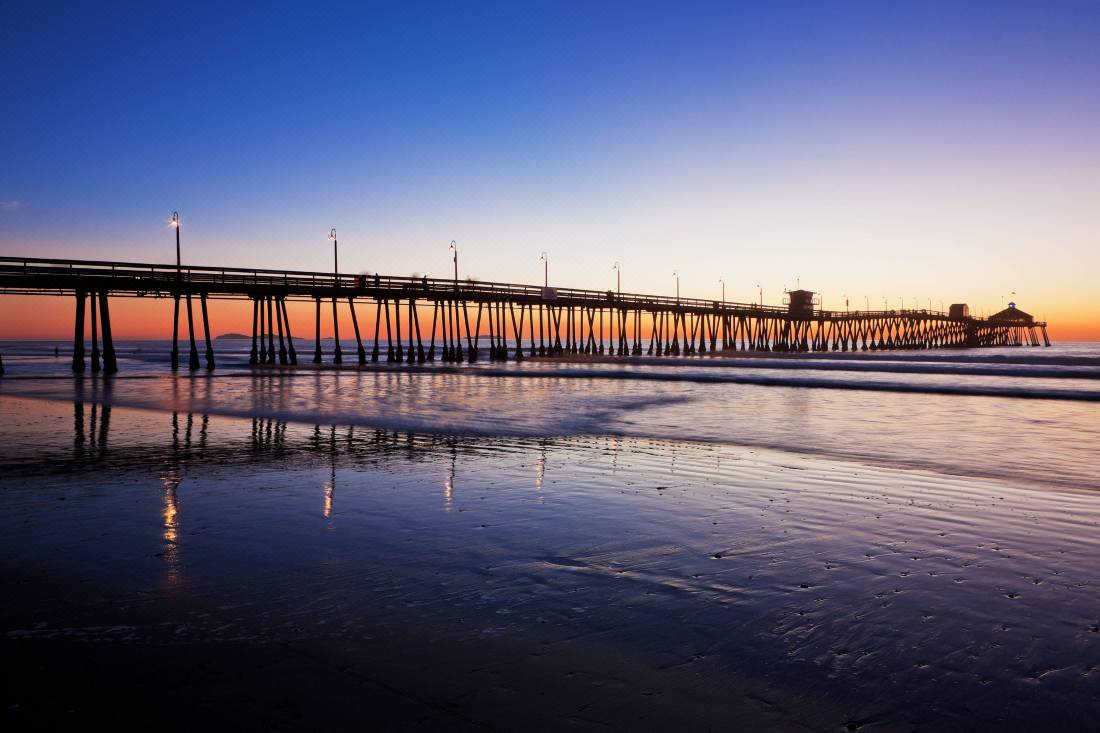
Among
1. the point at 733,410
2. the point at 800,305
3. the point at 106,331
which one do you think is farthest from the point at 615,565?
the point at 800,305

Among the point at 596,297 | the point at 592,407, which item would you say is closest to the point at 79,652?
the point at 592,407

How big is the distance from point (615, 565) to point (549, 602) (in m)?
0.89

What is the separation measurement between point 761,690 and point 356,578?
2623 millimetres

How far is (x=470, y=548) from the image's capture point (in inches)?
207

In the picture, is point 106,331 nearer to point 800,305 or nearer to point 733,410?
point 733,410

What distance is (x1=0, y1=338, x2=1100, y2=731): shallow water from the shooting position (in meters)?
3.13

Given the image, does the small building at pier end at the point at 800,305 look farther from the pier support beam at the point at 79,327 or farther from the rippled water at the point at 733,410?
the pier support beam at the point at 79,327

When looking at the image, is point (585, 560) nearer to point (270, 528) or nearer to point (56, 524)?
point (270, 528)

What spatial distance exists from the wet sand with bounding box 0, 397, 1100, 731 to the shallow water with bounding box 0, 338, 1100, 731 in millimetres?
24

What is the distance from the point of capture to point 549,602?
4113 mm

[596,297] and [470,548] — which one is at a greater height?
[596,297]

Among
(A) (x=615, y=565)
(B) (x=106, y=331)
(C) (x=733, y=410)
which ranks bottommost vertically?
(C) (x=733, y=410)

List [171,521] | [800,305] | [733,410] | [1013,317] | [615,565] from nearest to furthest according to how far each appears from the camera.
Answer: [615,565] < [171,521] < [733,410] < [800,305] < [1013,317]

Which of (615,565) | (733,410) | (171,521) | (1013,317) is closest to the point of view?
(615,565)
